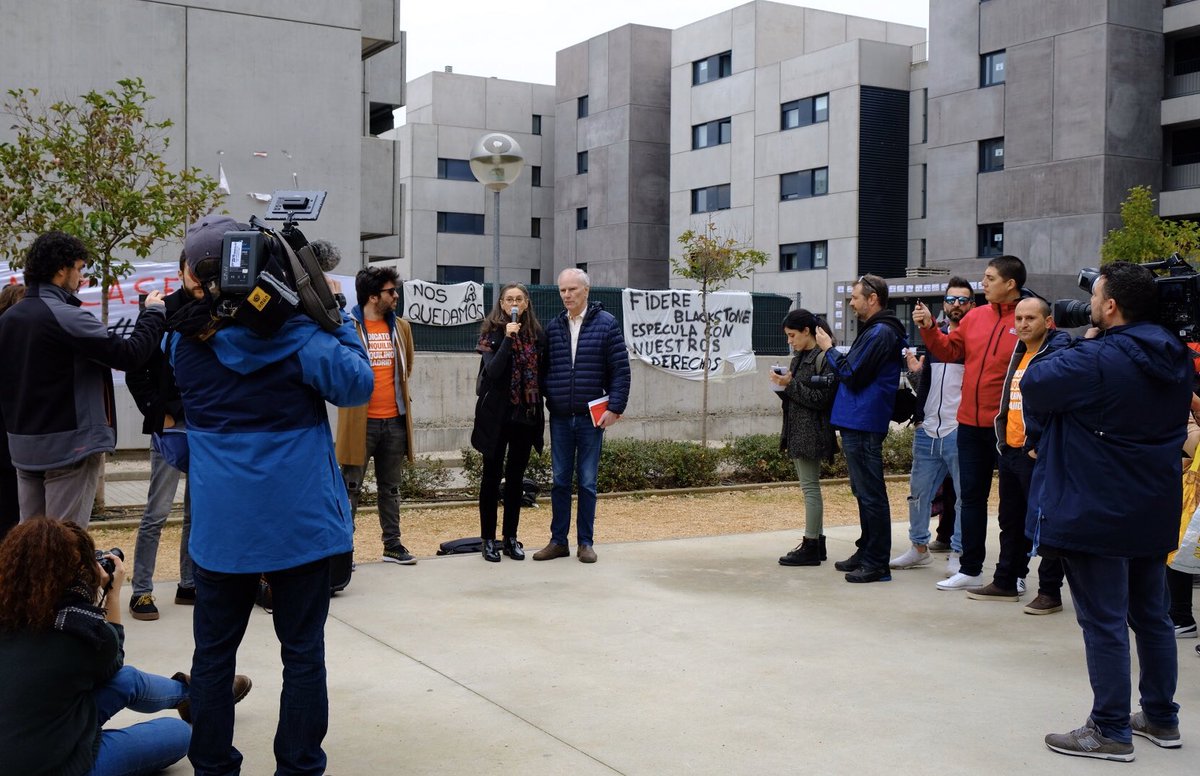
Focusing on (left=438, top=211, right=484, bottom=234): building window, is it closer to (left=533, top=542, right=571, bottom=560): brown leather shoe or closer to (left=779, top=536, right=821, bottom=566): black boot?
(left=533, top=542, right=571, bottom=560): brown leather shoe

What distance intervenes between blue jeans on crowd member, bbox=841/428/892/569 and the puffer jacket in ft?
5.33

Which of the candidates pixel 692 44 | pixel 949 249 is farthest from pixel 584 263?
pixel 949 249

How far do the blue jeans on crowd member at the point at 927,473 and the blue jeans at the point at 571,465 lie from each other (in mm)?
2239

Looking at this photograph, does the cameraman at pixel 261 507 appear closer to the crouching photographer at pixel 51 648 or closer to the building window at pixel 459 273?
the crouching photographer at pixel 51 648

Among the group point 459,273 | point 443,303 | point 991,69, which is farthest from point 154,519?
point 459,273

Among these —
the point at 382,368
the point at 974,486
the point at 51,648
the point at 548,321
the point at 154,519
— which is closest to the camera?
the point at 51,648

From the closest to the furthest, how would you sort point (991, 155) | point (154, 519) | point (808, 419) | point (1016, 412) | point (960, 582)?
point (154, 519) < point (1016, 412) < point (960, 582) < point (808, 419) < point (991, 155)

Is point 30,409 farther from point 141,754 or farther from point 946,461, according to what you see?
point 946,461

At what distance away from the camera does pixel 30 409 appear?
231 inches

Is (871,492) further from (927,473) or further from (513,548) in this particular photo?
(513,548)

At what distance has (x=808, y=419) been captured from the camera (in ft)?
27.6

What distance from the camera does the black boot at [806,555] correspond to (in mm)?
8484

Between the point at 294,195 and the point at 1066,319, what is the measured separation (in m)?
3.46

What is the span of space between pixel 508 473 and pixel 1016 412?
137 inches
